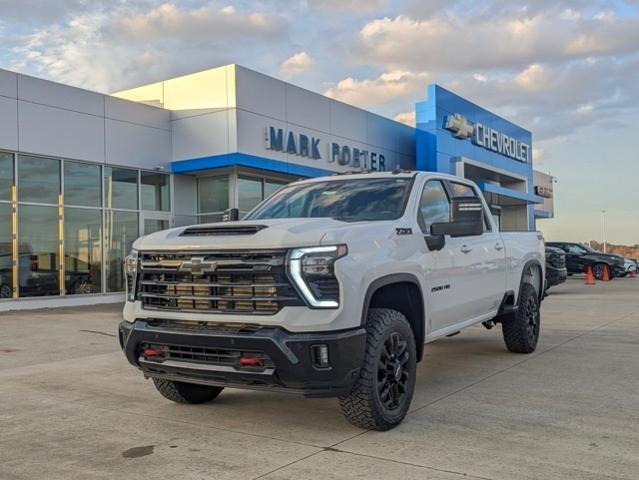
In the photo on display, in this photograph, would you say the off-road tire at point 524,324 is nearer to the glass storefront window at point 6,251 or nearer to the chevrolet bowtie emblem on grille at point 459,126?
the glass storefront window at point 6,251

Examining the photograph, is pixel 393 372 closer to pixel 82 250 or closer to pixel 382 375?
pixel 382 375

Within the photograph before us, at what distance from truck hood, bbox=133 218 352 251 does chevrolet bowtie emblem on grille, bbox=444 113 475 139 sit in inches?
927

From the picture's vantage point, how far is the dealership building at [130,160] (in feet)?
50.8

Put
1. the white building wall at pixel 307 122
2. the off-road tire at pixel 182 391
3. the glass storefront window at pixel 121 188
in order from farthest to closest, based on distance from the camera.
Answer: the white building wall at pixel 307 122 → the glass storefront window at pixel 121 188 → the off-road tire at pixel 182 391

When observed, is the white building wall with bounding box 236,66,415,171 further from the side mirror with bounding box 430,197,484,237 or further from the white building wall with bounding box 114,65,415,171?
the side mirror with bounding box 430,197,484,237

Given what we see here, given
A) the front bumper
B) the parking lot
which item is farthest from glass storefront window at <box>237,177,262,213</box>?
the front bumper

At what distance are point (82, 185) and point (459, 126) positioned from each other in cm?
1690

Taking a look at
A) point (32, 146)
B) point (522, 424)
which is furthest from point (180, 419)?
point (32, 146)

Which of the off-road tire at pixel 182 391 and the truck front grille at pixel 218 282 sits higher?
the truck front grille at pixel 218 282

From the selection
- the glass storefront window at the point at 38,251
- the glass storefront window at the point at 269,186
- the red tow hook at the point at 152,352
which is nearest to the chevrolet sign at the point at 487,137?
the glass storefront window at the point at 269,186

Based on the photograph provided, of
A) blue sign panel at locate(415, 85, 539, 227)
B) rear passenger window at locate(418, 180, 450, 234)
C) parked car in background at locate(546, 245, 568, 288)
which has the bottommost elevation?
parked car in background at locate(546, 245, 568, 288)

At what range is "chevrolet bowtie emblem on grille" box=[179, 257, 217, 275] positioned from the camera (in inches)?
182

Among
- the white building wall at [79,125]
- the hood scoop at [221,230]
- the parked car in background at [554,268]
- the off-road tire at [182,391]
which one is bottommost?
the off-road tire at [182,391]

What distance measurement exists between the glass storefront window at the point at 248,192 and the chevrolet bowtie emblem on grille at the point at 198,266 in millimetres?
14812
